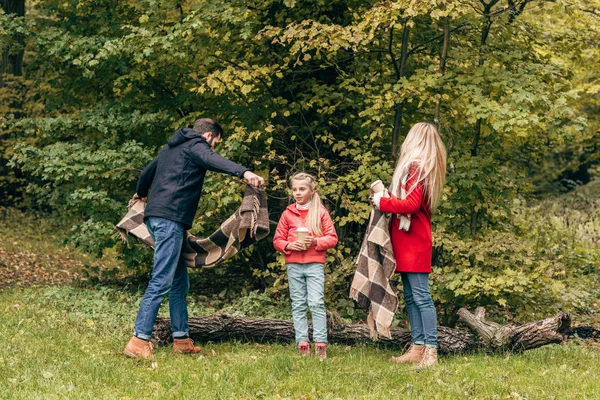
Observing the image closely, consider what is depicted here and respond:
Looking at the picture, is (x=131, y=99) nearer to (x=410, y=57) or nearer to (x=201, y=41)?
(x=201, y=41)

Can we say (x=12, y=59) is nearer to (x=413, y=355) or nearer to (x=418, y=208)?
(x=418, y=208)

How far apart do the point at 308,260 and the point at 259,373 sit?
1278 millimetres

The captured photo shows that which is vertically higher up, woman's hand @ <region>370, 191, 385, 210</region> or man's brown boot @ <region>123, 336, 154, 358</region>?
woman's hand @ <region>370, 191, 385, 210</region>

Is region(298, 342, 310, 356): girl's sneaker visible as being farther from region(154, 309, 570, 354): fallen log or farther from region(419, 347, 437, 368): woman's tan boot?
region(419, 347, 437, 368): woman's tan boot

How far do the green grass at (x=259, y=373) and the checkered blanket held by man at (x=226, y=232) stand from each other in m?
0.88

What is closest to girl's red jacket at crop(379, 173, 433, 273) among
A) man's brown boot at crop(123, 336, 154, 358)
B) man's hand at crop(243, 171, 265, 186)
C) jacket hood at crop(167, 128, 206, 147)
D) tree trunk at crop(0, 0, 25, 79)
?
man's hand at crop(243, 171, 265, 186)

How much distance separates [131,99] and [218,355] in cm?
529

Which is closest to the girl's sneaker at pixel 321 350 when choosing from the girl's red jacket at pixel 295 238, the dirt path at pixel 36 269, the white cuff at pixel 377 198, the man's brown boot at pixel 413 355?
the man's brown boot at pixel 413 355

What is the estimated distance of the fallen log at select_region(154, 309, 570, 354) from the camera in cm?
675

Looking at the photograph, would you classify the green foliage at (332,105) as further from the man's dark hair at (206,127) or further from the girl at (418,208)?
the man's dark hair at (206,127)

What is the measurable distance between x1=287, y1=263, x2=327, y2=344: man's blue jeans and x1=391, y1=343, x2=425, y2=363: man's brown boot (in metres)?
0.69

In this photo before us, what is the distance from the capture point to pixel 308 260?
6559 millimetres

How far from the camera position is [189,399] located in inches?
196

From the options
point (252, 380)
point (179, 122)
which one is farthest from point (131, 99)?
point (252, 380)
